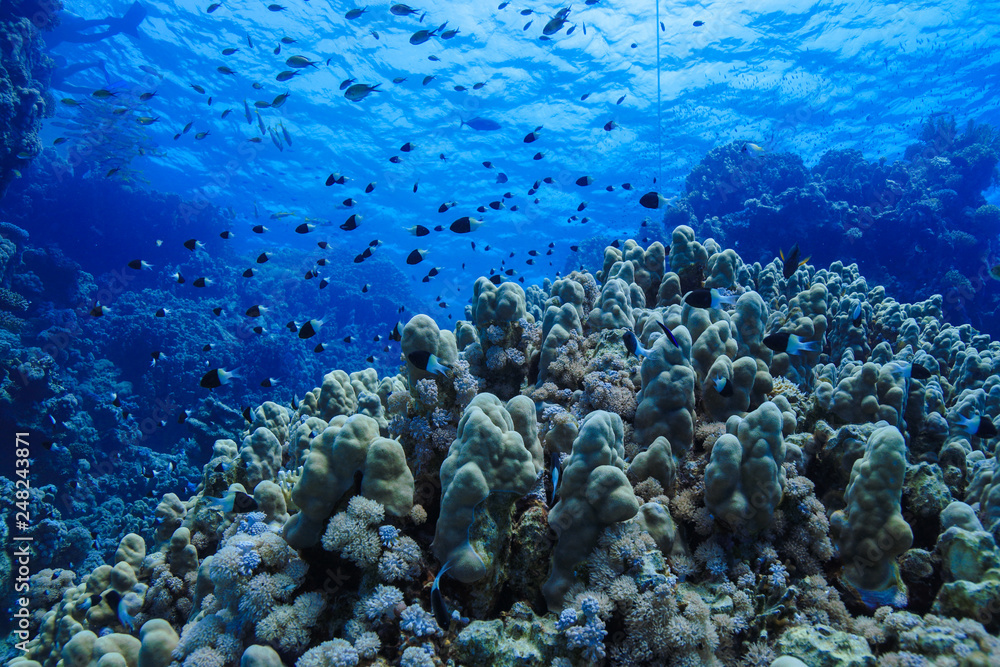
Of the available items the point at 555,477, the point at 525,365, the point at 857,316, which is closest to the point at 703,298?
the point at 525,365

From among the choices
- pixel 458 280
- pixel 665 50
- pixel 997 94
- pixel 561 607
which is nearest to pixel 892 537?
pixel 561 607

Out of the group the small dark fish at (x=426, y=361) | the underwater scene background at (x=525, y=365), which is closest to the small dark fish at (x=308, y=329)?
the underwater scene background at (x=525, y=365)

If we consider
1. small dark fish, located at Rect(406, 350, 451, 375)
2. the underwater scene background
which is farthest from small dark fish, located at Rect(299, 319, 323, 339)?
small dark fish, located at Rect(406, 350, 451, 375)

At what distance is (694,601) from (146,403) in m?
19.7

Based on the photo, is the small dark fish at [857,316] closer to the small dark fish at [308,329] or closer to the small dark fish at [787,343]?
the small dark fish at [787,343]

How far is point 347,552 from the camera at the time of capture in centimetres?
247

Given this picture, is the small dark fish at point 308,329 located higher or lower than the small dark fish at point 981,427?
lower

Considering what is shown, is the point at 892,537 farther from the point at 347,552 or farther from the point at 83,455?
the point at 83,455

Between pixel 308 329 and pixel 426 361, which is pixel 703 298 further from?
pixel 308 329

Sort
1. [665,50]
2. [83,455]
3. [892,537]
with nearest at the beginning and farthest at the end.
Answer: [892,537] → [83,455] → [665,50]

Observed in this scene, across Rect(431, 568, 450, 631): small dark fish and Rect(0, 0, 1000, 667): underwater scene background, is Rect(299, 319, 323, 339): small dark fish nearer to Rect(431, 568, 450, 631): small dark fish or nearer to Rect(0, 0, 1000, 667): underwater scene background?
Rect(0, 0, 1000, 667): underwater scene background

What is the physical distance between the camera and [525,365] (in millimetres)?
4715

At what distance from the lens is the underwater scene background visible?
8.27 ft

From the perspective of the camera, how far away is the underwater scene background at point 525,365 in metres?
2.52
